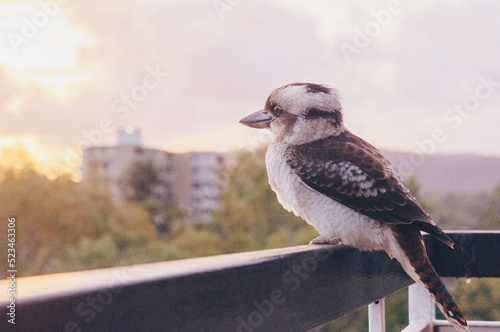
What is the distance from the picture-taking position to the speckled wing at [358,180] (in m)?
1.68

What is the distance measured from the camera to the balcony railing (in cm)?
62

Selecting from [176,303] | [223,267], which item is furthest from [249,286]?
[176,303]

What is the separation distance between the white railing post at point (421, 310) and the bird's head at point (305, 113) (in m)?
0.56

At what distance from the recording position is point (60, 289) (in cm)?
62

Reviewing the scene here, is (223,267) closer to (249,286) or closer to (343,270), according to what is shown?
(249,286)

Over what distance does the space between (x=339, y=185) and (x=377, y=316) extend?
1.28 feet

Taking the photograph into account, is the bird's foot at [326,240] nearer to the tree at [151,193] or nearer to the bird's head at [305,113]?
the bird's head at [305,113]

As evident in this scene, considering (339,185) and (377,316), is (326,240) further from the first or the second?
(377,316)

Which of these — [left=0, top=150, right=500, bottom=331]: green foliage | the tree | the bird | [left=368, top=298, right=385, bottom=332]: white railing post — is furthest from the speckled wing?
the tree

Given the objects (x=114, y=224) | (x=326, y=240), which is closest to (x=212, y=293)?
(x=326, y=240)

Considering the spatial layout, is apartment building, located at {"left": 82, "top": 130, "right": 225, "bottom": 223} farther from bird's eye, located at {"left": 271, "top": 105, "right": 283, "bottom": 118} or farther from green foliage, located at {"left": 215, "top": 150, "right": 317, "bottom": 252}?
bird's eye, located at {"left": 271, "top": 105, "right": 283, "bottom": 118}

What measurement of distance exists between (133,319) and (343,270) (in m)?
0.63

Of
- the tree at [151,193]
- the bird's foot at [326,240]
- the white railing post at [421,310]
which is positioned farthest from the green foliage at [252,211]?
the bird's foot at [326,240]

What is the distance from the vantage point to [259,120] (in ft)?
6.79
